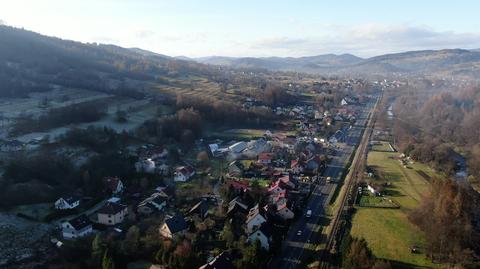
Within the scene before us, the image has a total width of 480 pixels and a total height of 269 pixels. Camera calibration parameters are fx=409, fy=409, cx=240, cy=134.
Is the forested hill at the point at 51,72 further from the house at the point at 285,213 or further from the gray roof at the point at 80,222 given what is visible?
the house at the point at 285,213

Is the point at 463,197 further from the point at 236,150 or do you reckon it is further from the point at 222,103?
the point at 222,103

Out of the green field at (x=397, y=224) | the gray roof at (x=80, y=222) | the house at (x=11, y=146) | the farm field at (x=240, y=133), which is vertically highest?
the house at (x=11, y=146)

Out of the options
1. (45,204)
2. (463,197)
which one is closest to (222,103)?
(45,204)

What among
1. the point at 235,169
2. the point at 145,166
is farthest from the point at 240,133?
the point at 145,166

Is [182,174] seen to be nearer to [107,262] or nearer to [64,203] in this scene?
[64,203]

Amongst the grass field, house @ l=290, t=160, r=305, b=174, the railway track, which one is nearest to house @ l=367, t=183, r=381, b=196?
the railway track

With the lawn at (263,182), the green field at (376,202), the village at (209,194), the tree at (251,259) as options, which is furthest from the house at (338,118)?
the tree at (251,259)

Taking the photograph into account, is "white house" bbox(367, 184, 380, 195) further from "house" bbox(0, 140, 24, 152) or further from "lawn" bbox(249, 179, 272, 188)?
"house" bbox(0, 140, 24, 152)
